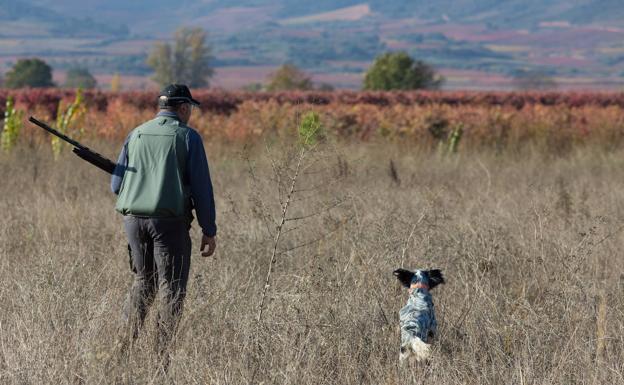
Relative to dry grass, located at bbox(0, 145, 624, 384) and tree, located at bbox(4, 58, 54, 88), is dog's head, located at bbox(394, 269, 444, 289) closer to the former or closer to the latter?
dry grass, located at bbox(0, 145, 624, 384)

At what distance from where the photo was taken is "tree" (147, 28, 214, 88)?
579 feet

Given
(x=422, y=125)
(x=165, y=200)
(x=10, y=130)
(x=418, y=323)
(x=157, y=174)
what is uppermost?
(x=157, y=174)

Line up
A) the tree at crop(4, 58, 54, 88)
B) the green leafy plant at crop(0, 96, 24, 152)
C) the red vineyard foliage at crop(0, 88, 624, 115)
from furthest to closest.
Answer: the tree at crop(4, 58, 54, 88) < the red vineyard foliage at crop(0, 88, 624, 115) < the green leafy plant at crop(0, 96, 24, 152)

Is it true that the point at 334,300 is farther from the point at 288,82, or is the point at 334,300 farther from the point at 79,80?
the point at 79,80

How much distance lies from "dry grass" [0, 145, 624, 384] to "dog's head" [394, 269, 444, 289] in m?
0.33

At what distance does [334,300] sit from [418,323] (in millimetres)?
1060

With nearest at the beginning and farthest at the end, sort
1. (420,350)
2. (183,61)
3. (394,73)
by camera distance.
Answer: (420,350), (394,73), (183,61)

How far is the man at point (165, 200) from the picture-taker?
6.26 m

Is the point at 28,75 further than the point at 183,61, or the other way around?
the point at 183,61

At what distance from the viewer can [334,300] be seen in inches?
280

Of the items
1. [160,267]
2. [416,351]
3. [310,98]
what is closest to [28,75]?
[310,98]

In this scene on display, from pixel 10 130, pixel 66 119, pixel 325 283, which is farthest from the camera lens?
pixel 66 119

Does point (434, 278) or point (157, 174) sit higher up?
point (157, 174)

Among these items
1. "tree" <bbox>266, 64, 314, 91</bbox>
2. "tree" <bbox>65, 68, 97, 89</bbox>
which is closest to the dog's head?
"tree" <bbox>266, 64, 314, 91</bbox>
